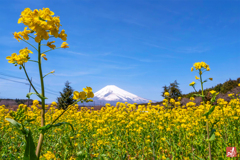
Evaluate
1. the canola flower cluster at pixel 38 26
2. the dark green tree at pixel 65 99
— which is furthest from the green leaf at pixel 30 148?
the dark green tree at pixel 65 99

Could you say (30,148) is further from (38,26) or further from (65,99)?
(65,99)

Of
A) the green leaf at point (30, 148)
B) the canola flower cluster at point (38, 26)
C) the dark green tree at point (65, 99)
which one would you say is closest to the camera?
the green leaf at point (30, 148)

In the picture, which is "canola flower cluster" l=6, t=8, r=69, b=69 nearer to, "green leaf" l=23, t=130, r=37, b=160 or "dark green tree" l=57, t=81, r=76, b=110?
"green leaf" l=23, t=130, r=37, b=160

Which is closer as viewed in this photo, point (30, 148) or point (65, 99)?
point (30, 148)

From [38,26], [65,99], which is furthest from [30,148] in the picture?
[65,99]

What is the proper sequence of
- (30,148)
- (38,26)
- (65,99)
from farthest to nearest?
(65,99) → (38,26) → (30,148)

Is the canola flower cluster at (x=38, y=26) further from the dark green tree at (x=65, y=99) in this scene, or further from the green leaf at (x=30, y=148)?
the dark green tree at (x=65, y=99)

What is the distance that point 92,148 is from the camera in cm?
448

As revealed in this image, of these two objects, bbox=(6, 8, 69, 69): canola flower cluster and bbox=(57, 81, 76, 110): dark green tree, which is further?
bbox=(57, 81, 76, 110): dark green tree

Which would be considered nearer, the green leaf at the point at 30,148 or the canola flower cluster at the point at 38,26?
the green leaf at the point at 30,148

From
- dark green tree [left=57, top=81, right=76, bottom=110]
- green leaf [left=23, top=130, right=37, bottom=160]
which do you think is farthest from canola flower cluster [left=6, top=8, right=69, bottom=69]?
dark green tree [left=57, top=81, right=76, bottom=110]

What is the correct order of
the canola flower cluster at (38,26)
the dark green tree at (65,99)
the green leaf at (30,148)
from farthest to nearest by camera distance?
the dark green tree at (65,99) < the canola flower cluster at (38,26) < the green leaf at (30,148)

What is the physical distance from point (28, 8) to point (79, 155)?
1611 millimetres

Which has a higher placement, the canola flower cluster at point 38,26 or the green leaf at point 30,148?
the canola flower cluster at point 38,26
